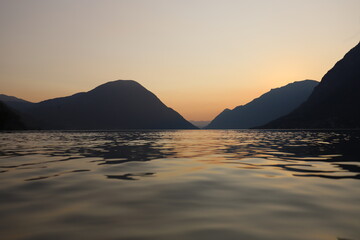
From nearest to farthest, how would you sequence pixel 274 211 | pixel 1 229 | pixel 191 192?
pixel 1 229
pixel 274 211
pixel 191 192

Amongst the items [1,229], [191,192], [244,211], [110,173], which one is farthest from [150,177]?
[1,229]

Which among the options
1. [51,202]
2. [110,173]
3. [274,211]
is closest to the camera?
[274,211]

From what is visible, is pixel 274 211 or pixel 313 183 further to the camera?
pixel 313 183

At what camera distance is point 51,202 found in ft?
27.3

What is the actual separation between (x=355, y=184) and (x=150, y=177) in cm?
848

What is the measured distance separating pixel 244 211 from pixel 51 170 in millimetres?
11205

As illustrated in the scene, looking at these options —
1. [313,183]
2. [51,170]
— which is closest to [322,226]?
[313,183]

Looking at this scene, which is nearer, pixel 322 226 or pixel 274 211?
pixel 322 226

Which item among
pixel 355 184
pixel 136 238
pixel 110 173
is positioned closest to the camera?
pixel 136 238

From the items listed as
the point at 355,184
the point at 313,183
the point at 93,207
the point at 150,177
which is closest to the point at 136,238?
the point at 93,207

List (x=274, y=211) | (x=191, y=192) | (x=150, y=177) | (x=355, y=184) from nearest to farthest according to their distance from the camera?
(x=274, y=211) → (x=191, y=192) → (x=355, y=184) → (x=150, y=177)

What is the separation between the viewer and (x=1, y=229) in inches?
231

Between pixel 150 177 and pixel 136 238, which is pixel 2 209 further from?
pixel 150 177

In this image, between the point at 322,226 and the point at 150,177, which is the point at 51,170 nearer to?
the point at 150,177
